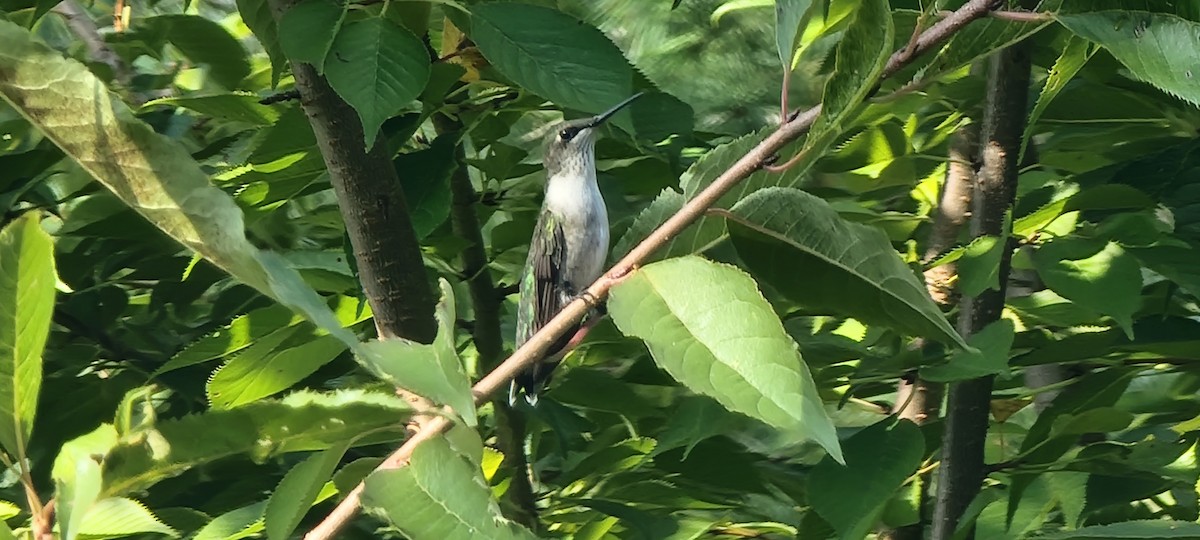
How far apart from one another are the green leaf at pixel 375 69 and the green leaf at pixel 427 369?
0.88 feet

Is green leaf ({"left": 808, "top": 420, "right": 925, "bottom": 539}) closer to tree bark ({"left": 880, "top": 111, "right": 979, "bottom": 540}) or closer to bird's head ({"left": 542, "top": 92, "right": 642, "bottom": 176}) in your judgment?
tree bark ({"left": 880, "top": 111, "right": 979, "bottom": 540})

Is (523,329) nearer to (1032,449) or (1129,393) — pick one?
(1032,449)

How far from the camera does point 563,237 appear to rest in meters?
1.29

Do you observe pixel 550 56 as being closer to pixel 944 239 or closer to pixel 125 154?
pixel 125 154

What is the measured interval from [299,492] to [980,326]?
0.64 m

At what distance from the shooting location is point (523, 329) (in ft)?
4.12

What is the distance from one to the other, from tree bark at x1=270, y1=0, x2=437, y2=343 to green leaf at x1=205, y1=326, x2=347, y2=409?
0.42ft

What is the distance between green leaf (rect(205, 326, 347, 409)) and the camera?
0.94 meters

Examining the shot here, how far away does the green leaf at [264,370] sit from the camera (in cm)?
94

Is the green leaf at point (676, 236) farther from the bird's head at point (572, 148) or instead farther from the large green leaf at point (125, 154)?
the bird's head at point (572, 148)

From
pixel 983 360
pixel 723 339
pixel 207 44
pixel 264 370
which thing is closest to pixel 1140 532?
pixel 983 360

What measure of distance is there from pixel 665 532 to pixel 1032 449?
13.3 inches

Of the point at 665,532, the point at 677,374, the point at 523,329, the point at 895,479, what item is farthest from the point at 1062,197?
the point at 677,374

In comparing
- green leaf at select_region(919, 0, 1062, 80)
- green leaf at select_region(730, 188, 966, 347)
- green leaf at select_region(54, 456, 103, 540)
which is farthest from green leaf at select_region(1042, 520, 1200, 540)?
green leaf at select_region(54, 456, 103, 540)
